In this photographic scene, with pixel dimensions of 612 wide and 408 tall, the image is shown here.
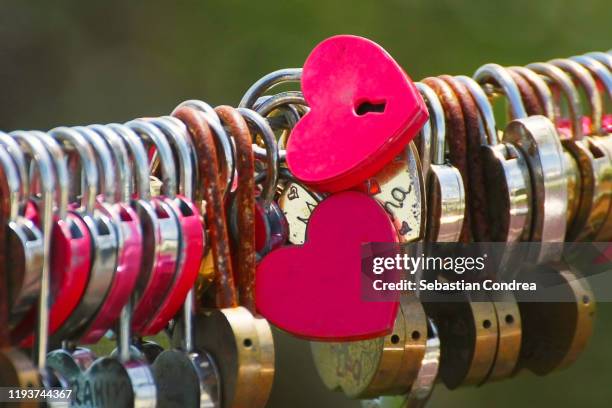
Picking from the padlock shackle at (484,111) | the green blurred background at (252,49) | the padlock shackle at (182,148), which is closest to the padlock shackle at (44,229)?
the padlock shackle at (182,148)

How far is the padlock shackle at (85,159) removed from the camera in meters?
1.05

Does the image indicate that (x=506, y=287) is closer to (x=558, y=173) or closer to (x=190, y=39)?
(x=558, y=173)

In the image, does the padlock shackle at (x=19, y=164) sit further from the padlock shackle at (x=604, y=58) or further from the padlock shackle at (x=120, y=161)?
the padlock shackle at (x=604, y=58)

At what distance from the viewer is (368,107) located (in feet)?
3.68

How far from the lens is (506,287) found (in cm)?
126

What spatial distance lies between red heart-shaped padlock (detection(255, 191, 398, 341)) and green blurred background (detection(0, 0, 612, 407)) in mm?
1153

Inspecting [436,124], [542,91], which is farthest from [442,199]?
[542,91]

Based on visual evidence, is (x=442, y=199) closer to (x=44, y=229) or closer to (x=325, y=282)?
(x=325, y=282)

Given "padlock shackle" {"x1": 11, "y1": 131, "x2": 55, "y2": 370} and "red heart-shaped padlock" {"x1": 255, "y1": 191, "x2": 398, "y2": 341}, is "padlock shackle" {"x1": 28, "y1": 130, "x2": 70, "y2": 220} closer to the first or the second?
"padlock shackle" {"x1": 11, "y1": 131, "x2": 55, "y2": 370}

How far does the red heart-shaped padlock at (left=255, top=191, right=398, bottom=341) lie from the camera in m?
1.14

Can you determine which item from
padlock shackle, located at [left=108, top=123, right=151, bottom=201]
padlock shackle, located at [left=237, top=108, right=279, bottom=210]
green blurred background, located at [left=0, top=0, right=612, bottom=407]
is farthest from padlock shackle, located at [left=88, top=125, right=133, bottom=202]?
green blurred background, located at [left=0, top=0, right=612, bottom=407]

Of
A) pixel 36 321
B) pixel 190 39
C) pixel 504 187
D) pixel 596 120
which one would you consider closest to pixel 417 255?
pixel 504 187

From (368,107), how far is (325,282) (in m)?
0.12

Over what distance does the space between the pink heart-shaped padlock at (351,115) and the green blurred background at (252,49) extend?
117 cm
